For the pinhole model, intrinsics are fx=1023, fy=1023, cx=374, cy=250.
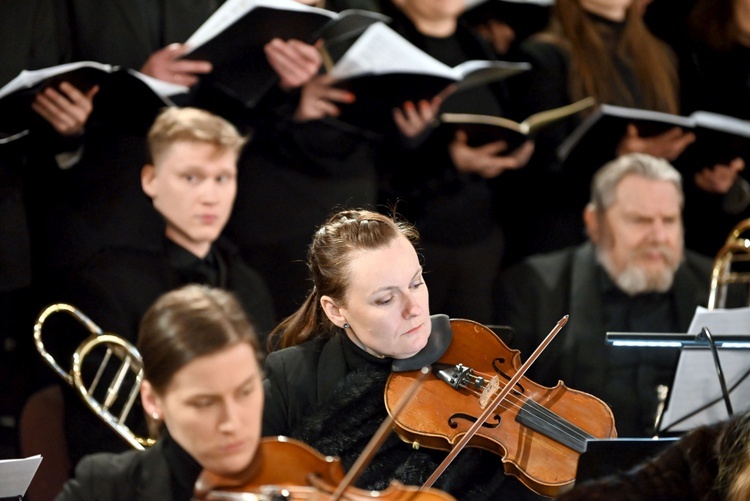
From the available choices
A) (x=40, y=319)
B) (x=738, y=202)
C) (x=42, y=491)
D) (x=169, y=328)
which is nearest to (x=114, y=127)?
(x=40, y=319)

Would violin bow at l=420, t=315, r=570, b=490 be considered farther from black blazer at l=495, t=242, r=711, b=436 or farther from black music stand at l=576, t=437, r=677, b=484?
black blazer at l=495, t=242, r=711, b=436

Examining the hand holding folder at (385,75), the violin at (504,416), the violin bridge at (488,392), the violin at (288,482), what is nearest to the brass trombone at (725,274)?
the hand holding folder at (385,75)

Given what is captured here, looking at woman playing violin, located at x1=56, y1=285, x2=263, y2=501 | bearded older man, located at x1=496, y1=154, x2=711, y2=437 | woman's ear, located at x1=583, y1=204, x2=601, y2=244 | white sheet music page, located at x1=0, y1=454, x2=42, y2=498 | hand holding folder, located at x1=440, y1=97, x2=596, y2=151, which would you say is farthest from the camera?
woman's ear, located at x1=583, y1=204, x2=601, y2=244

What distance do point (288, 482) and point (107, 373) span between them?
1646 millimetres

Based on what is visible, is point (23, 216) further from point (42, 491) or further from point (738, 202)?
point (738, 202)

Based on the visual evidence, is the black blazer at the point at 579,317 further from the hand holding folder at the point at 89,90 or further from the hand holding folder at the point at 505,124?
the hand holding folder at the point at 89,90

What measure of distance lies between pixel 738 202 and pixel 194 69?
8.41ft

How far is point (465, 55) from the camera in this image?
423cm

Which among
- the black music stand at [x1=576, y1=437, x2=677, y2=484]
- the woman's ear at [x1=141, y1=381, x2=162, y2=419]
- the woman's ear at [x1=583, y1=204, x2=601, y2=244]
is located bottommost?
the woman's ear at [x1=583, y1=204, x2=601, y2=244]

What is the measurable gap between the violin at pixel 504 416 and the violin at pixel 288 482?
487 mm

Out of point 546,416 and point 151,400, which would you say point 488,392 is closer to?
point 546,416

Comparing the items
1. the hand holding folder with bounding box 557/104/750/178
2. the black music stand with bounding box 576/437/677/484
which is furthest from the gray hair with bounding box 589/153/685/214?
the black music stand with bounding box 576/437/677/484

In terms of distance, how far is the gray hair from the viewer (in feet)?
13.5

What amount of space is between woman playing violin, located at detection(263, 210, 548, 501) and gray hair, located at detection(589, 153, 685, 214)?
2.06 meters
